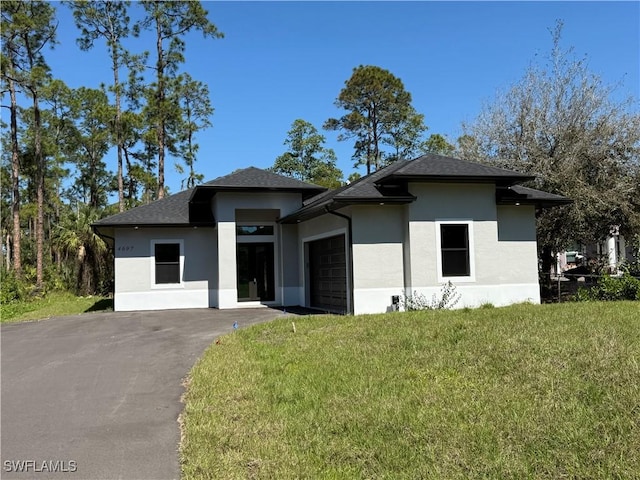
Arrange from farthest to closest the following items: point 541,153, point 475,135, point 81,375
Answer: point 475,135
point 541,153
point 81,375

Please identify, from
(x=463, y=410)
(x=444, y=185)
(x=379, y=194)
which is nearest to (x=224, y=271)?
(x=379, y=194)

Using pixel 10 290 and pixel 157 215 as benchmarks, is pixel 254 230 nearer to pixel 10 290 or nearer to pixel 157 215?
pixel 157 215

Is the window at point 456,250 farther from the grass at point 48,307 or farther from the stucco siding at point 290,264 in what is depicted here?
the grass at point 48,307

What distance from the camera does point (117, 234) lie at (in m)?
19.0

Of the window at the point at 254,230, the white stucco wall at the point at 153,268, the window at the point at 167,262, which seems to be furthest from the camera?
the window at the point at 254,230

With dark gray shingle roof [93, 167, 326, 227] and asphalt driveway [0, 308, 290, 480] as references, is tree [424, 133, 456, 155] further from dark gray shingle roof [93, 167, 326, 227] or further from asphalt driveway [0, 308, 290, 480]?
asphalt driveway [0, 308, 290, 480]

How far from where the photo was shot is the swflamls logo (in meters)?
4.52

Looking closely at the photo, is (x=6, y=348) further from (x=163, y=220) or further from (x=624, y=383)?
(x=624, y=383)

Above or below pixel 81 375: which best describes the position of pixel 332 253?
above

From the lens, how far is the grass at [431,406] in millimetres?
4188

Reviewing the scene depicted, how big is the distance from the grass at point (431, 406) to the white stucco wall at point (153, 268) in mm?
11039

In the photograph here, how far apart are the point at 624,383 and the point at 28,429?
6294 millimetres

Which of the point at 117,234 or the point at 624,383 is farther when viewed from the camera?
the point at 117,234

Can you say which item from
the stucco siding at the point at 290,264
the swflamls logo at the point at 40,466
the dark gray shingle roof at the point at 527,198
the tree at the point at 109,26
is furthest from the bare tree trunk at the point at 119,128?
the swflamls logo at the point at 40,466
